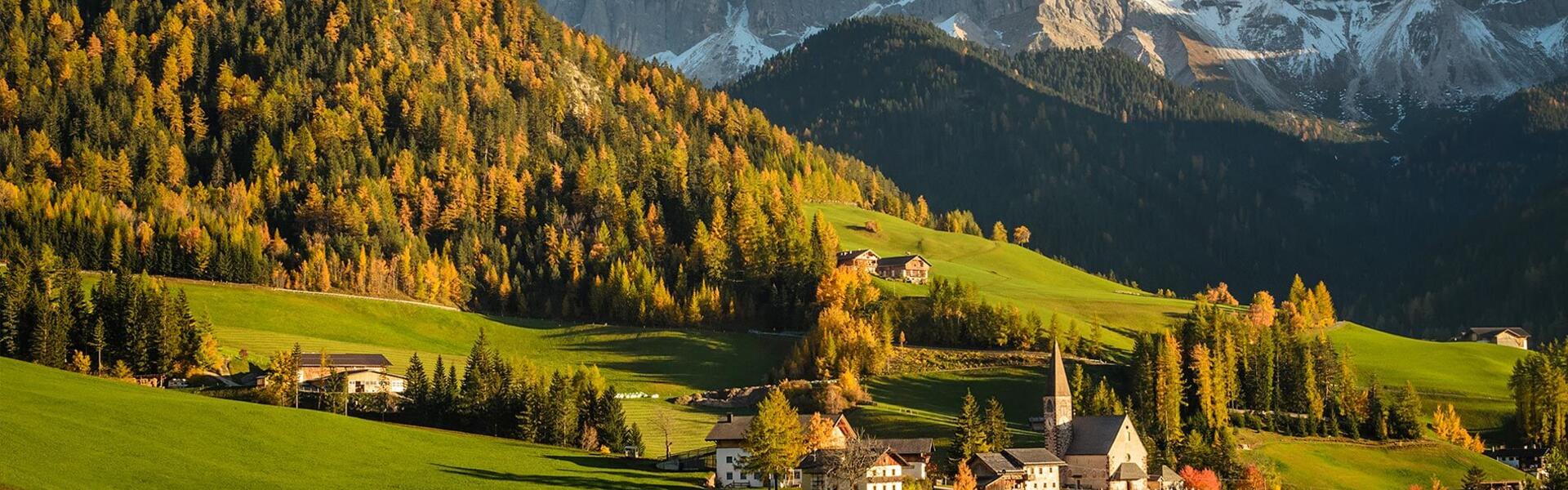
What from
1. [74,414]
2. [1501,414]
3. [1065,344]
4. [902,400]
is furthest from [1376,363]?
[74,414]

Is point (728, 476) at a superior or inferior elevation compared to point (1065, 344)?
inferior

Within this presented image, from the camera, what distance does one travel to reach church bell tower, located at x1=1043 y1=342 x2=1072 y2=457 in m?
141

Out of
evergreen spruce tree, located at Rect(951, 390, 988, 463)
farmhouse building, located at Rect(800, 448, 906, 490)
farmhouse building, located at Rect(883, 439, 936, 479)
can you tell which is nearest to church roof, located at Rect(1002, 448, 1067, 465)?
evergreen spruce tree, located at Rect(951, 390, 988, 463)

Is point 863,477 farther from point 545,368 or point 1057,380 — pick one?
point 545,368

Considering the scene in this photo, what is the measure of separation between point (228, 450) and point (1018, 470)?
56479mm

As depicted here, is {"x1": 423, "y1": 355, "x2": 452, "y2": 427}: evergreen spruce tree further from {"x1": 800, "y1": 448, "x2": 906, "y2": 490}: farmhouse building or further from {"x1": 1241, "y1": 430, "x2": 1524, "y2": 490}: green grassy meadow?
{"x1": 1241, "y1": 430, "x2": 1524, "y2": 490}: green grassy meadow

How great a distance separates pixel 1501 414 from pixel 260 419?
119m

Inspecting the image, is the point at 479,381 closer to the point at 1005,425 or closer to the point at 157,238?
the point at 1005,425

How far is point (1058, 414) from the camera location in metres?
141

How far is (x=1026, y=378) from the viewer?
171 metres

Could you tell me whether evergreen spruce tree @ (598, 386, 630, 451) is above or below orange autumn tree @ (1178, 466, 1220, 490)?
above

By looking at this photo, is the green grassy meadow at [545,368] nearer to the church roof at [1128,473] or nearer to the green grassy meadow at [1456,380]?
the green grassy meadow at [1456,380]

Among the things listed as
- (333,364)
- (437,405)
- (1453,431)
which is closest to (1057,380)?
(1453,431)

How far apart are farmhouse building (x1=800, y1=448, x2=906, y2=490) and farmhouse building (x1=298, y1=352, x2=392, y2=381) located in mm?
41999
